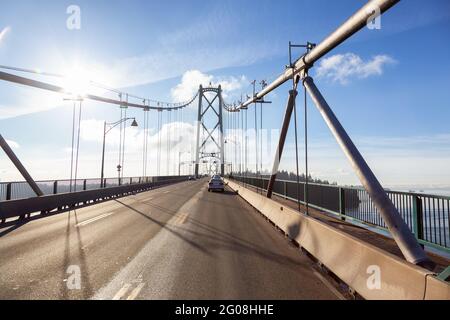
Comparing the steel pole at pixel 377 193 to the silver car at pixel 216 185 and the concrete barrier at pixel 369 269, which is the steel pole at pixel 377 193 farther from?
the silver car at pixel 216 185

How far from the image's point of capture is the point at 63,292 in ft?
16.4

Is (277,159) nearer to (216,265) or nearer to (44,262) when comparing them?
(216,265)

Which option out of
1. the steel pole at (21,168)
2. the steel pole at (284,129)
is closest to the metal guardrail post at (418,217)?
the steel pole at (284,129)

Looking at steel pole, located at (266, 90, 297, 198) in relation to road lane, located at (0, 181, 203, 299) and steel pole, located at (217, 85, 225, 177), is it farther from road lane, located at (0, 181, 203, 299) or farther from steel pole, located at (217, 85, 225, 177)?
steel pole, located at (217, 85, 225, 177)

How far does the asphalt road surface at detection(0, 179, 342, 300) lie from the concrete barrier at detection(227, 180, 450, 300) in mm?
381

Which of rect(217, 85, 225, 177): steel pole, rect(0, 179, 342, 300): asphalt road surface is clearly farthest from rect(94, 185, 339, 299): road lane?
rect(217, 85, 225, 177): steel pole

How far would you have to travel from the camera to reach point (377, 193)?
6.85 meters

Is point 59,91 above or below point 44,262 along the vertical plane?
above

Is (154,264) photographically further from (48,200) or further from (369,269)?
(48,200)

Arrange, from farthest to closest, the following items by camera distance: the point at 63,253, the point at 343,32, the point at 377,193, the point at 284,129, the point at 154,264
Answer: the point at 284,129 < the point at 343,32 < the point at 63,253 < the point at 377,193 < the point at 154,264

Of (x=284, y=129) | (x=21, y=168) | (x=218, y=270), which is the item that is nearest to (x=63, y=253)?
(x=218, y=270)

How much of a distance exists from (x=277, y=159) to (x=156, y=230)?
22.5ft

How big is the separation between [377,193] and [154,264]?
183 inches
